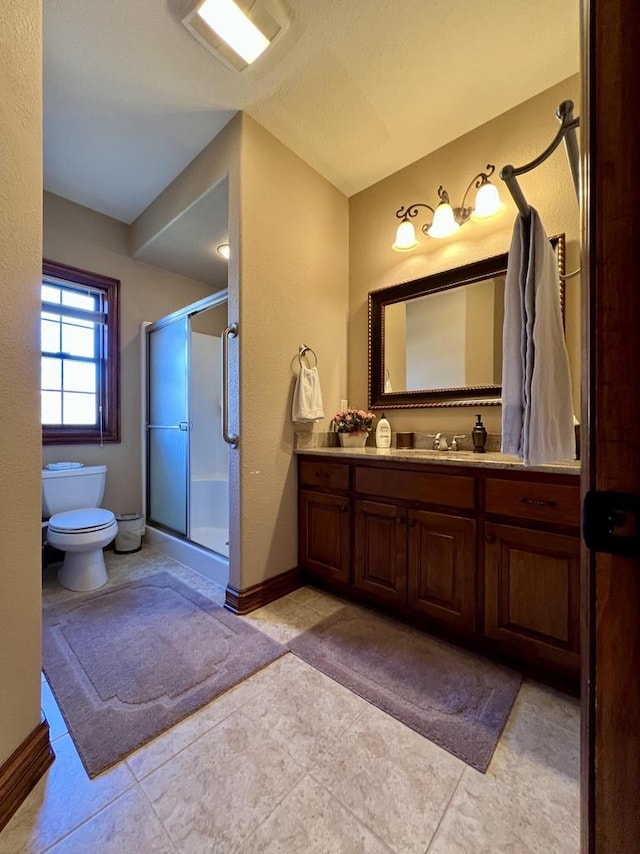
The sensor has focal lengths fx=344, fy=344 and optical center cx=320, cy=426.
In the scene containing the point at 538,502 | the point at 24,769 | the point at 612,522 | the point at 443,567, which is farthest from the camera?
the point at 443,567

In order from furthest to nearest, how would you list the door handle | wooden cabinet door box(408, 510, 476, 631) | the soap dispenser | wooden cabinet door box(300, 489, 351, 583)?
wooden cabinet door box(300, 489, 351, 583) → the soap dispenser → wooden cabinet door box(408, 510, 476, 631) → the door handle

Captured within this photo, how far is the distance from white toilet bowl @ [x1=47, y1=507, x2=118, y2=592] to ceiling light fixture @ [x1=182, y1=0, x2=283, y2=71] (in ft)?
8.27

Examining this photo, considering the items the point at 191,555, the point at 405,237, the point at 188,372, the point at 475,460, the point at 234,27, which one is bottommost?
the point at 191,555

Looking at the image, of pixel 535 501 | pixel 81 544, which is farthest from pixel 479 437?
pixel 81 544

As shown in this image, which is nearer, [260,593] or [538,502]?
[538,502]

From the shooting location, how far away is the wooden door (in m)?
0.39

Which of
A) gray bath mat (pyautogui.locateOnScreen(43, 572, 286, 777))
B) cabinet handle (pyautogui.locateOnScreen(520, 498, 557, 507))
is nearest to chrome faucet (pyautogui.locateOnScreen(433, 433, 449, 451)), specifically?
cabinet handle (pyautogui.locateOnScreen(520, 498, 557, 507))

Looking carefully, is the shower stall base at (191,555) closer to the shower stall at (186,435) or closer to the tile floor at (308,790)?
the shower stall at (186,435)

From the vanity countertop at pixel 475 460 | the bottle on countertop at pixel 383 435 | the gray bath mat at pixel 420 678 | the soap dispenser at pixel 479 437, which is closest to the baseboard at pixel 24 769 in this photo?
the gray bath mat at pixel 420 678

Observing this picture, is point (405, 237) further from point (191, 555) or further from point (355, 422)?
point (191, 555)

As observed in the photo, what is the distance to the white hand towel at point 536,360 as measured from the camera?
3.68 ft

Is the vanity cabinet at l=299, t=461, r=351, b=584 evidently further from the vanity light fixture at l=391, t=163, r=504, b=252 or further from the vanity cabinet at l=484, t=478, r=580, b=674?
the vanity light fixture at l=391, t=163, r=504, b=252

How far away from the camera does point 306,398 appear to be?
6.87ft

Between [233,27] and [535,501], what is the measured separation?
2326 millimetres
